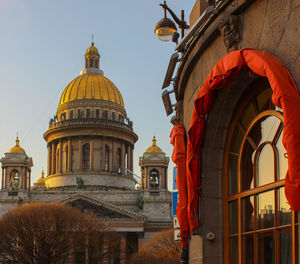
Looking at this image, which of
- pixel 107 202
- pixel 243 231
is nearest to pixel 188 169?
pixel 243 231

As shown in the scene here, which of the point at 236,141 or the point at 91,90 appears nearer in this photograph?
the point at 236,141

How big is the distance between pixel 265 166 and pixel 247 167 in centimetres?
82

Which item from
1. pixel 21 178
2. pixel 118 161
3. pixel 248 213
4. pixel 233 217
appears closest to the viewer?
pixel 248 213

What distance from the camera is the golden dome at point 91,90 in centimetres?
10256

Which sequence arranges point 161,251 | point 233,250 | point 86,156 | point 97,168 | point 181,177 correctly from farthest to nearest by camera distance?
point 86,156 → point 97,168 → point 161,251 → point 181,177 → point 233,250

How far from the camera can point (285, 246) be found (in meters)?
10.0

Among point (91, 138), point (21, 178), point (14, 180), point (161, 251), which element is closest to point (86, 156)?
point (91, 138)

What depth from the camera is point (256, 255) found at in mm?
10953

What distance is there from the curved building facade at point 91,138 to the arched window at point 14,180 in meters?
6.55

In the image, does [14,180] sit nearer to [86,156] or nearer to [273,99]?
[86,156]

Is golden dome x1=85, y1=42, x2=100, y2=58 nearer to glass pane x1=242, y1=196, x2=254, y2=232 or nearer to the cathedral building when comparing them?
the cathedral building

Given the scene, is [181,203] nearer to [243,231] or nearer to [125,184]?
[243,231]

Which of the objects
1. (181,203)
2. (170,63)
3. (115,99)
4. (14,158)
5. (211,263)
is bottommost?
(211,263)

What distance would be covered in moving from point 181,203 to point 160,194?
74738mm
